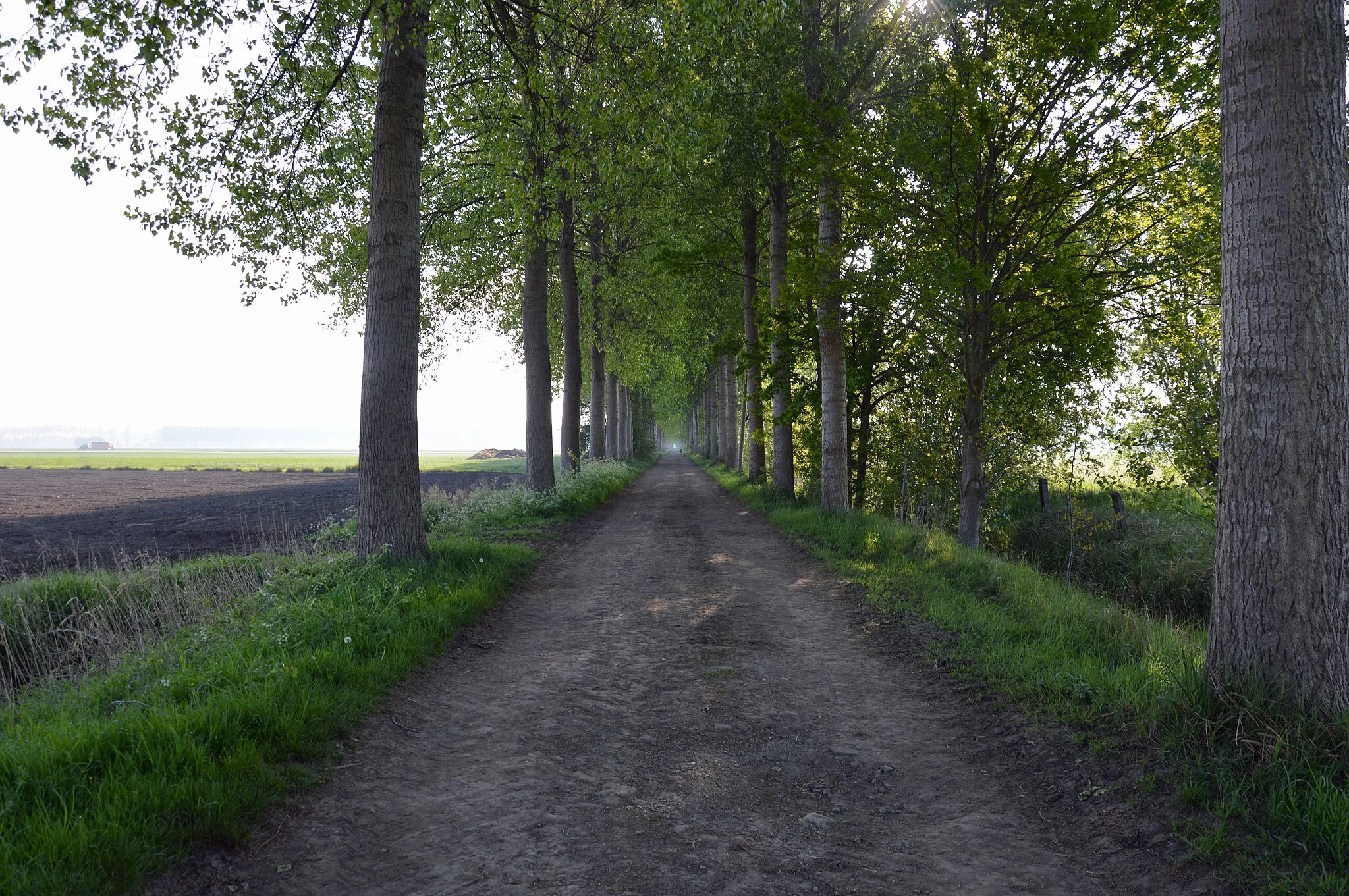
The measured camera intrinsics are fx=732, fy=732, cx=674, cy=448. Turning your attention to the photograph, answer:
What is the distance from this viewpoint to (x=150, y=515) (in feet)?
78.8

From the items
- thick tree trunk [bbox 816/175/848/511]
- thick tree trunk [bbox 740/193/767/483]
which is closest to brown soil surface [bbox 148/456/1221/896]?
thick tree trunk [bbox 816/175/848/511]

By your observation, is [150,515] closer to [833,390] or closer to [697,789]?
[833,390]

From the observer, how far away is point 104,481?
44.2 m

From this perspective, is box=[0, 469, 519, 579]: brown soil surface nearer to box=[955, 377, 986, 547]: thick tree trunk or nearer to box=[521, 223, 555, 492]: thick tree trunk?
box=[521, 223, 555, 492]: thick tree trunk

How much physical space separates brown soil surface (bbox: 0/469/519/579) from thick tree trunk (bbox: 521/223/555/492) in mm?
5631

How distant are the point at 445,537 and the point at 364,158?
687cm

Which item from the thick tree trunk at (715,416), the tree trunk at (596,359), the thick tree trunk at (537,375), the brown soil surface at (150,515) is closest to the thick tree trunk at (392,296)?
the brown soil surface at (150,515)

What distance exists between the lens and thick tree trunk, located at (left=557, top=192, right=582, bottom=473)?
66.8ft

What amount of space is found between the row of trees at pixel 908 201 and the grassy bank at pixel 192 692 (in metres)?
1.57

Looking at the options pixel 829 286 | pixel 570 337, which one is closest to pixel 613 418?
pixel 570 337

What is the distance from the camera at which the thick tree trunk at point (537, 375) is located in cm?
1708

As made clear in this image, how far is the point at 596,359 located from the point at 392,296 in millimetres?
21216

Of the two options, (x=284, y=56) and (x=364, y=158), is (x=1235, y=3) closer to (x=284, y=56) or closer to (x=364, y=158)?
(x=284, y=56)

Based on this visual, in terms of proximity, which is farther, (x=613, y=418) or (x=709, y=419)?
(x=709, y=419)
